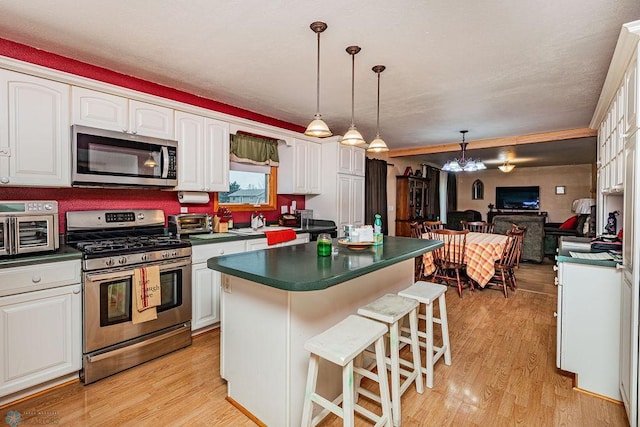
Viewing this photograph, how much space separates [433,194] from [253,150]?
236 inches

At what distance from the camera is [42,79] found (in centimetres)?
224

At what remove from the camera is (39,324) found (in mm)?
2033

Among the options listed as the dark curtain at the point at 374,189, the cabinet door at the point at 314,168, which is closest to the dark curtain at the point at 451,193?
the dark curtain at the point at 374,189

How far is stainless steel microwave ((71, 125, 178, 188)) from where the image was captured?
2.43 m

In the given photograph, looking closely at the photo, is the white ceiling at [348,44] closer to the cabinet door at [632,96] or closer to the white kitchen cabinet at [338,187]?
the cabinet door at [632,96]

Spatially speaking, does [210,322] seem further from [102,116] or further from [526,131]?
[526,131]

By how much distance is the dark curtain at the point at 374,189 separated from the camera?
19.5ft

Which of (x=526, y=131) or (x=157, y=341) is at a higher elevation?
(x=526, y=131)

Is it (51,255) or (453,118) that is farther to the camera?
(453,118)

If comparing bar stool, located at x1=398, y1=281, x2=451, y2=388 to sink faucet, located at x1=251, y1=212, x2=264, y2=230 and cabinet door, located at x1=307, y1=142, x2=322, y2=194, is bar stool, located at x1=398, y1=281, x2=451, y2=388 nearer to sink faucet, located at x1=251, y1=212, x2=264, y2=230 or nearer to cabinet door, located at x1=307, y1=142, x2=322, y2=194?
sink faucet, located at x1=251, y1=212, x2=264, y2=230

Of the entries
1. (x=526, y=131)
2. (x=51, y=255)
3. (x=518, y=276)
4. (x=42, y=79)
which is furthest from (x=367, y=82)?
(x=518, y=276)

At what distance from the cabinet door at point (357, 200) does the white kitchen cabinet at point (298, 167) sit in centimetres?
61

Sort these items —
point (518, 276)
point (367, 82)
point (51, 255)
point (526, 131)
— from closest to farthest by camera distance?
point (51, 255)
point (367, 82)
point (526, 131)
point (518, 276)

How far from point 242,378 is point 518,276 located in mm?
4949
